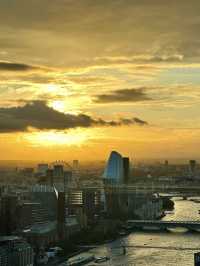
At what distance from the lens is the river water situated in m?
12.9

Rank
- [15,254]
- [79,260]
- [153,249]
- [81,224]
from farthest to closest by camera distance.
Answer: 1. [81,224]
2. [153,249]
3. [79,260]
4. [15,254]

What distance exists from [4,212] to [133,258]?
5.22 metres

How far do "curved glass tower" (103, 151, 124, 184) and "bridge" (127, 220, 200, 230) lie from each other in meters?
9.39

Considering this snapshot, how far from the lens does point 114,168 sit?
1163 inches

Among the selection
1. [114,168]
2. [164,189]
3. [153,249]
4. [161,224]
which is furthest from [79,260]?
[164,189]

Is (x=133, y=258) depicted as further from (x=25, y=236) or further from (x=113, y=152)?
(x=113, y=152)

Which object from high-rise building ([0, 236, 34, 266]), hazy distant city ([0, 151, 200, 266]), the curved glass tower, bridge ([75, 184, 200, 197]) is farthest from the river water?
the curved glass tower

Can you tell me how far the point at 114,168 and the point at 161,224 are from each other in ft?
35.4

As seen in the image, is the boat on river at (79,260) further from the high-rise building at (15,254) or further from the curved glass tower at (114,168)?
the curved glass tower at (114,168)

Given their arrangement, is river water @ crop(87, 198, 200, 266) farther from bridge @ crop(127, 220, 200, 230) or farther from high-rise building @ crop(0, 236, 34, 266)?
high-rise building @ crop(0, 236, 34, 266)

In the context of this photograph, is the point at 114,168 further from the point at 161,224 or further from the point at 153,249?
the point at 153,249

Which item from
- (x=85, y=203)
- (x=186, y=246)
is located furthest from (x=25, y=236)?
(x=85, y=203)

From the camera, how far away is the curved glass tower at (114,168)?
29.2 meters

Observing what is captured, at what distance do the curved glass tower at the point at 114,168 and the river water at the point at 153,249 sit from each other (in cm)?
1068
